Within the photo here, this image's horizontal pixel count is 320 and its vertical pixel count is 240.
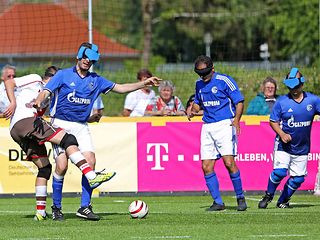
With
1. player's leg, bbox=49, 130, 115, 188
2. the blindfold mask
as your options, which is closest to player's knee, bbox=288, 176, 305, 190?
the blindfold mask

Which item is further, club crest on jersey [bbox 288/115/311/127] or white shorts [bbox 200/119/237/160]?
club crest on jersey [bbox 288/115/311/127]

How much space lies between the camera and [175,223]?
38.7ft

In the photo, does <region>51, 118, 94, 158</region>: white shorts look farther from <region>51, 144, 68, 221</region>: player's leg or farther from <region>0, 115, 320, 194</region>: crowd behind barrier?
<region>0, 115, 320, 194</region>: crowd behind barrier

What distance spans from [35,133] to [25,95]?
669 mm

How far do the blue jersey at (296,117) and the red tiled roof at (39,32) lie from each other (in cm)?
1369

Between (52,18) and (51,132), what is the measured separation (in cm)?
2245

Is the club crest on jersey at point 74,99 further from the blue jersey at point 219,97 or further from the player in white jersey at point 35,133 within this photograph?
the blue jersey at point 219,97

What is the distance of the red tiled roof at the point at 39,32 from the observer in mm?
29188

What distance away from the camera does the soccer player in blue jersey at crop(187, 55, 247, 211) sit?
13922 mm

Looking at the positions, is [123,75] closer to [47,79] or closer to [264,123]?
[264,123]

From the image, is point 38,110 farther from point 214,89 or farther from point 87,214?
point 214,89

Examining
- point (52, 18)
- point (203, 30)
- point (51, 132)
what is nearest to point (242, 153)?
point (51, 132)

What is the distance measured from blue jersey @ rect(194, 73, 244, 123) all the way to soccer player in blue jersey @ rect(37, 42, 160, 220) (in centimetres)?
162

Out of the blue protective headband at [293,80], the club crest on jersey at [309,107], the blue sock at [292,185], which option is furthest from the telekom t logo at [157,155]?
the blue protective headband at [293,80]
